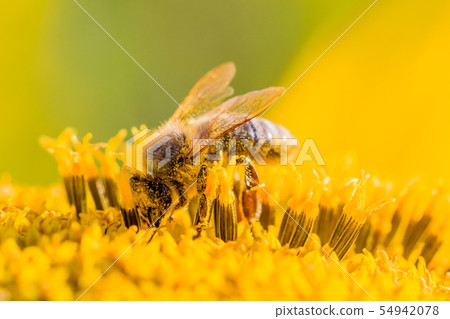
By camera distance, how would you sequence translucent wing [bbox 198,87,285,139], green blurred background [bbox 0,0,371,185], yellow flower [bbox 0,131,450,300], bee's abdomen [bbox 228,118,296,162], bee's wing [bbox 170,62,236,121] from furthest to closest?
green blurred background [bbox 0,0,371,185]
bee's wing [bbox 170,62,236,121]
bee's abdomen [bbox 228,118,296,162]
translucent wing [bbox 198,87,285,139]
yellow flower [bbox 0,131,450,300]

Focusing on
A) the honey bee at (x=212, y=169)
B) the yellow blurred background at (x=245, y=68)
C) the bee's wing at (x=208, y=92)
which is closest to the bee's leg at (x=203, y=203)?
the honey bee at (x=212, y=169)

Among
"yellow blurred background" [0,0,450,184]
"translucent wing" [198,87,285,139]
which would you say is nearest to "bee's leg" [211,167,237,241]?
"translucent wing" [198,87,285,139]

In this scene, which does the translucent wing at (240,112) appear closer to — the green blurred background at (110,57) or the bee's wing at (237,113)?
the bee's wing at (237,113)

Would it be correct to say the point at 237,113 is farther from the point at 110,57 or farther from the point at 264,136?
the point at 110,57

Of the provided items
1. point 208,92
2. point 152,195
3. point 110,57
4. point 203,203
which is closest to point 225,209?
point 203,203

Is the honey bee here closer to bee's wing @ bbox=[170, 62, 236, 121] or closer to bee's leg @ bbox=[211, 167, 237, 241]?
bee's leg @ bbox=[211, 167, 237, 241]
